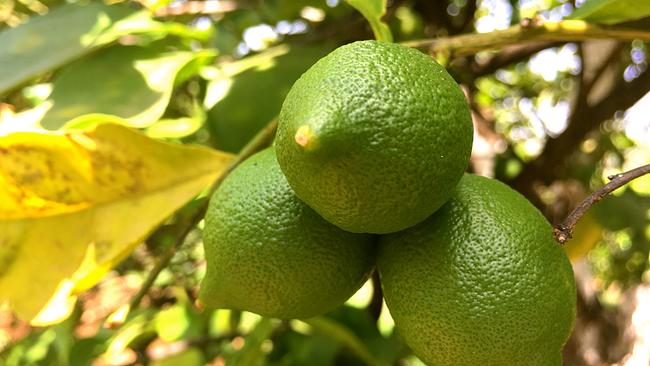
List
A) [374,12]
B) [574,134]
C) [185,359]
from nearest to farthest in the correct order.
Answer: [374,12]
[185,359]
[574,134]

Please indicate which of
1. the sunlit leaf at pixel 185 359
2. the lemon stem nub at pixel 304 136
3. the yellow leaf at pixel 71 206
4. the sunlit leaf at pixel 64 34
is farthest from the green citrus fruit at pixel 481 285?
the sunlit leaf at pixel 185 359

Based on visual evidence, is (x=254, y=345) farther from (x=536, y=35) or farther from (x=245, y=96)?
(x=536, y=35)

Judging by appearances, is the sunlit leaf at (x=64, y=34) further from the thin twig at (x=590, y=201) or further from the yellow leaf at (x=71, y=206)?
the thin twig at (x=590, y=201)

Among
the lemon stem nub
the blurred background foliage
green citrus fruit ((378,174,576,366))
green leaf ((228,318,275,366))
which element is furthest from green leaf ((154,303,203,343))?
the lemon stem nub

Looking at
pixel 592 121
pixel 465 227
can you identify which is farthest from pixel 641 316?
pixel 465 227

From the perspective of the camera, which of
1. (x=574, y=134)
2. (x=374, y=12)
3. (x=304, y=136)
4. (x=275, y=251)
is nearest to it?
(x=304, y=136)

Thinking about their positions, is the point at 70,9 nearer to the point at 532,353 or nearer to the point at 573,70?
the point at 532,353

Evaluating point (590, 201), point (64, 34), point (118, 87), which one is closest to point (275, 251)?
point (590, 201)
